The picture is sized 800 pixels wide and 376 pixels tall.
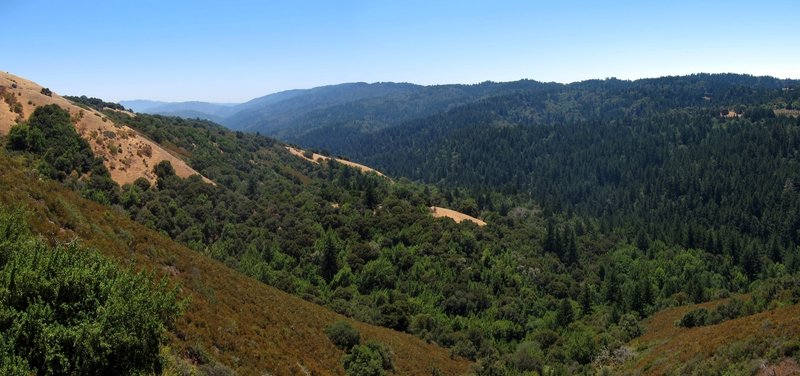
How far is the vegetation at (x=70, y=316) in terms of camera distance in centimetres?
1254

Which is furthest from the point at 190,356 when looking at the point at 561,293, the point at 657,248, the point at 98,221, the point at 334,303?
the point at 657,248

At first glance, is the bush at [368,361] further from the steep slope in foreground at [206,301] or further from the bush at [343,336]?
the bush at [343,336]

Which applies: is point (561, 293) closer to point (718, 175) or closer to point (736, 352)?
point (736, 352)

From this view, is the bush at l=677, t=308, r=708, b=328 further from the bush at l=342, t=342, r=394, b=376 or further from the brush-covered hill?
the bush at l=342, t=342, r=394, b=376

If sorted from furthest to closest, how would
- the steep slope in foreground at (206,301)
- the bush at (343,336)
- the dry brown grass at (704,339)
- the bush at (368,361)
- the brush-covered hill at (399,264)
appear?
the brush-covered hill at (399,264) < the bush at (343,336) < the bush at (368,361) < the dry brown grass at (704,339) < the steep slope in foreground at (206,301)

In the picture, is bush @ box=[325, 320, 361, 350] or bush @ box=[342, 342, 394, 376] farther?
bush @ box=[325, 320, 361, 350]

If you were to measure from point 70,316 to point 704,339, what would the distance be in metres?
39.3

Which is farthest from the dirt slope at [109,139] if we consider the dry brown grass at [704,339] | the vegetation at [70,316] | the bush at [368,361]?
the dry brown grass at [704,339]

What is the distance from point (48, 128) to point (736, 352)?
7845 cm

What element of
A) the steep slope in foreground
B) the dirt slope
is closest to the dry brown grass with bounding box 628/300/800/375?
the steep slope in foreground

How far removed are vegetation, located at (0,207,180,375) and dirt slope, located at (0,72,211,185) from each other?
→ 61470 mm

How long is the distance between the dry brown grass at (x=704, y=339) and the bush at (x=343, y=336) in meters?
20.2

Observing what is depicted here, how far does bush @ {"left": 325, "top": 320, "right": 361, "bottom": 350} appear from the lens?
3609 cm

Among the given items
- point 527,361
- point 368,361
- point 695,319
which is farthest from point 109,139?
point 695,319
